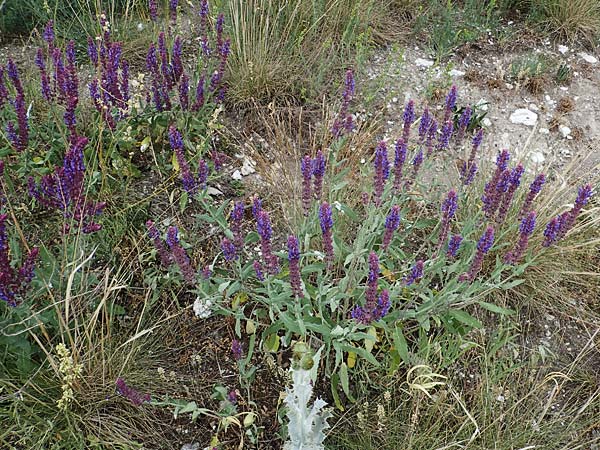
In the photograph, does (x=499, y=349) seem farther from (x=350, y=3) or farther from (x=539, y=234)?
(x=350, y=3)

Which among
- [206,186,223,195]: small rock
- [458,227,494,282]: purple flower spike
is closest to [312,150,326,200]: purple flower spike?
[458,227,494,282]: purple flower spike

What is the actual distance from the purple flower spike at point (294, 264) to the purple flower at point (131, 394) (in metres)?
0.67

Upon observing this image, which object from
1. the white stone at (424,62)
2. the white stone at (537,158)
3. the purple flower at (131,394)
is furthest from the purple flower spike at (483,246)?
the white stone at (424,62)

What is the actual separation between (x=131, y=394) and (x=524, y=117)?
3.10 meters

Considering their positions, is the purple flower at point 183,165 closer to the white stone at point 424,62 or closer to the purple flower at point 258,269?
the purple flower at point 258,269

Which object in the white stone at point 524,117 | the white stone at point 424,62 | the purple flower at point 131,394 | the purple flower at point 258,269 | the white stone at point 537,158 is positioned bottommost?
the purple flower at point 131,394

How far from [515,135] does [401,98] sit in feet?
2.61

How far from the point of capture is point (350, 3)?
158 inches

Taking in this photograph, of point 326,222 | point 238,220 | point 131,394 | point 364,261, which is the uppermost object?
point 326,222

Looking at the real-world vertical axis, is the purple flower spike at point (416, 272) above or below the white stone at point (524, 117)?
above

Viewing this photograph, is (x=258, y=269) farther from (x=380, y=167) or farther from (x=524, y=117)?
(x=524, y=117)

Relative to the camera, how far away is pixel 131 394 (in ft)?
6.39

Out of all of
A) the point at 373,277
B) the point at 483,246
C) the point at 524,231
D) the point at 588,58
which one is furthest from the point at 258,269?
the point at 588,58

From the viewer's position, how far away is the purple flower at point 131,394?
6.26ft
